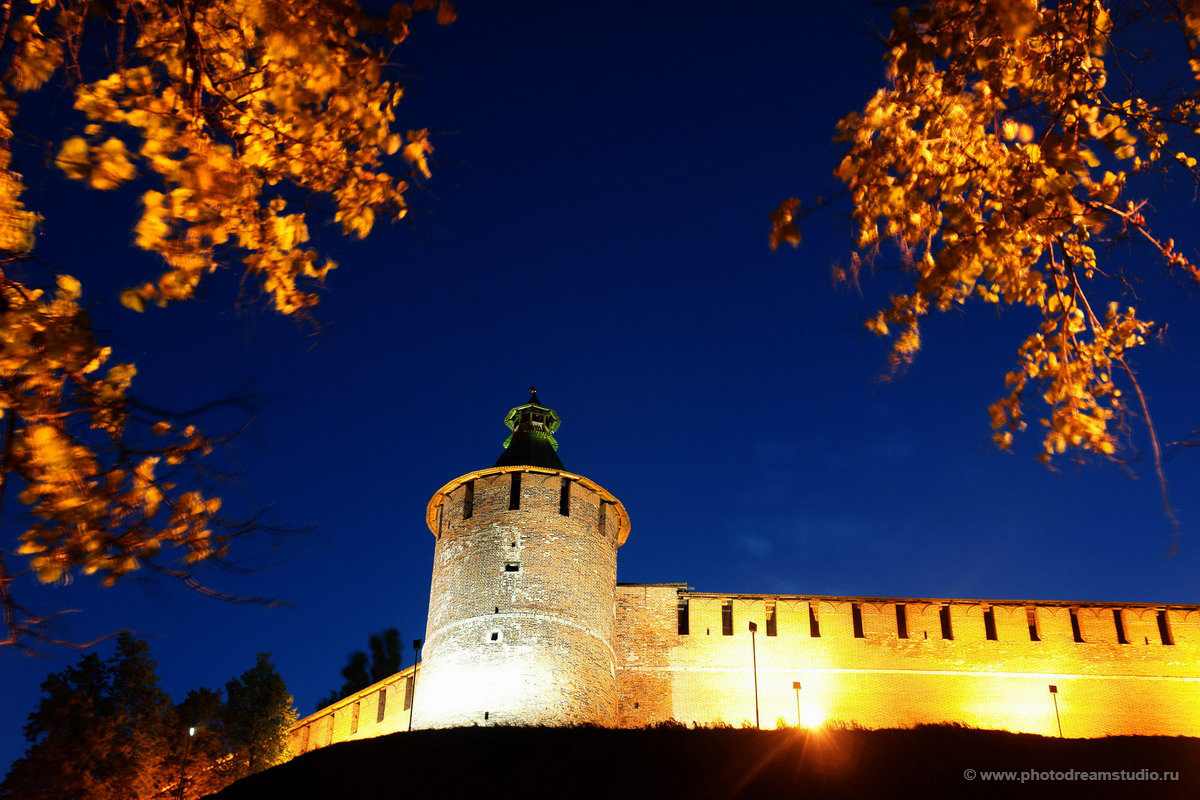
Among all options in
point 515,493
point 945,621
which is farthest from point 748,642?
point 515,493

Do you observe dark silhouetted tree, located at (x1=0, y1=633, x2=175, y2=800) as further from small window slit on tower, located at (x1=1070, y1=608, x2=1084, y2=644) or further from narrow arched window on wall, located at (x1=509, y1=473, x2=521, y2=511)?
small window slit on tower, located at (x1=1070, y1=608, x2=1084, y2=644)

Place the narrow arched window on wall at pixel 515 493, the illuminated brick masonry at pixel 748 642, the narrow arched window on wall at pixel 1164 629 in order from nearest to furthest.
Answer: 1. the illuminated brick masonry at pixel 748 642
2. the narrow arched window on wall at pixel 515 493
3. the narrow arched window on wall at pixel 1164 629

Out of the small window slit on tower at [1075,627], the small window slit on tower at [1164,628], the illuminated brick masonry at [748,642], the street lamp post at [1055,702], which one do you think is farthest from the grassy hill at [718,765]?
the small window slit on tower at [1164,628]

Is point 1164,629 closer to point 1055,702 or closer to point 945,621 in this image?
point 1055,702

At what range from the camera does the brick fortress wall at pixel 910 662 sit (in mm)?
23969

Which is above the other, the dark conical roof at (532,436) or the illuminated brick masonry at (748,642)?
the dark conical roof at (532,436)

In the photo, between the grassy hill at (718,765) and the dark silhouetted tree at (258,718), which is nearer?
the grassy hill at (718,765)

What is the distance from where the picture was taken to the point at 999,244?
554cm

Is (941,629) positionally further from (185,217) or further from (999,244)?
(185,217)

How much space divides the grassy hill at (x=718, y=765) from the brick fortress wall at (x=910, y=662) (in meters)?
4.73

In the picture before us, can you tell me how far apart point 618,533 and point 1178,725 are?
14.3 meters

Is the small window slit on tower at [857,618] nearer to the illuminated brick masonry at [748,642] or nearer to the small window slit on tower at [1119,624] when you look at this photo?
the illuminated brick masonry at [748,642]

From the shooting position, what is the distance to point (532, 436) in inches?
1113

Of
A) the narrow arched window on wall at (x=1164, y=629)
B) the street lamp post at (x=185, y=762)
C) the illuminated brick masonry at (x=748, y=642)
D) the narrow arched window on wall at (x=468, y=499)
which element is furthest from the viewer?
the street lamp post at (x=185, y=762)
